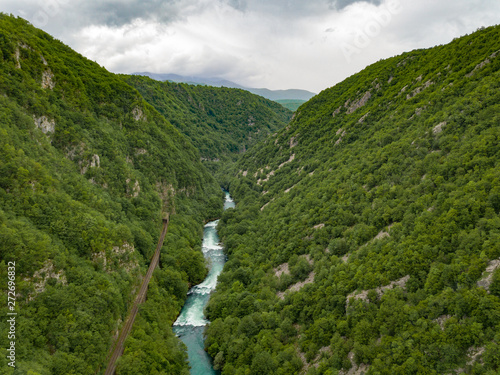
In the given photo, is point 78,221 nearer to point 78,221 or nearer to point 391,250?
point 78,221

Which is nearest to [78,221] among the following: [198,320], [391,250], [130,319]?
[130,319]

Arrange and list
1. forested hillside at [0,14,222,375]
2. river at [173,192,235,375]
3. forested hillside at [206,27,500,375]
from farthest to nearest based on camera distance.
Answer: river at [173,192,235,375], forested hillside at [0,14,222,375], forested hillside at [206,27,500,375]

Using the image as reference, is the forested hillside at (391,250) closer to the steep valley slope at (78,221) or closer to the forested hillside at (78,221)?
the steep valley slope at (78,221)

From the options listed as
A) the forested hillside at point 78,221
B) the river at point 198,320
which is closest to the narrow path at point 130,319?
the forested hillside at point 78,221

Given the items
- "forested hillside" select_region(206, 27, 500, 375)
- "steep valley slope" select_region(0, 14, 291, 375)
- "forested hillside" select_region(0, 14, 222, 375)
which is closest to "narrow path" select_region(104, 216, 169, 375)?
"steep valley slope" select_region(0, 14, 291, 375)

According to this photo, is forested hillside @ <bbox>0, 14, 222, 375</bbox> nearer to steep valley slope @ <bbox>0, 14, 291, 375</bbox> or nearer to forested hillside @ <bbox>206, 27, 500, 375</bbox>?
steep valley slope @ <bbox>0, 14, 291, 375</bbox>

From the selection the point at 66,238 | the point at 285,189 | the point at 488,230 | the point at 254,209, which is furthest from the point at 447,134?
the point at 66,238
